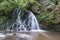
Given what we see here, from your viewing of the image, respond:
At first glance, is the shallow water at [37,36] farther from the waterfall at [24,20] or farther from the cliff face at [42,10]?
the waterfall at [24,20]

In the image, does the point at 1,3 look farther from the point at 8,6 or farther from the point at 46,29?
the point at 46,29

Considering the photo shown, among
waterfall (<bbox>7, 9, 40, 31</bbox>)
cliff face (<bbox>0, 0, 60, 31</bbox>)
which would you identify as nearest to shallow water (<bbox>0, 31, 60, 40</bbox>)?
cliff face (<bbox>0, 0, 60, 31</bbox>)

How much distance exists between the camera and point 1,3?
1077 cm

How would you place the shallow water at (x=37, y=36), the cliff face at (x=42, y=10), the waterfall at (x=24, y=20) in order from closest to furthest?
1. the shallow water at (x=37, y=36)
2. the cliff face at (x=42, y=10)
3. the waterfall at (x=24, y=20)

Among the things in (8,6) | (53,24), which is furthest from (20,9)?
(53,24)

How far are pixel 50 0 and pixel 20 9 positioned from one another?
1.98 meters

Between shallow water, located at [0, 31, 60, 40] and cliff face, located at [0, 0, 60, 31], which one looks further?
cliff face, located at [0, 0, 60, 31]

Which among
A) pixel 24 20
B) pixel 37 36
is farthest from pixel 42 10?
pixel 37 36

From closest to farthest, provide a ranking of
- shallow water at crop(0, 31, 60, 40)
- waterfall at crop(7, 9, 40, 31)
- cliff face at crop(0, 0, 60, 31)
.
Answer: shallow water at crop(0, 31, 60, 40) < cliff face at crop(0, 0, 60, 31) < waterfall at crop(7, 9, 40, 31)

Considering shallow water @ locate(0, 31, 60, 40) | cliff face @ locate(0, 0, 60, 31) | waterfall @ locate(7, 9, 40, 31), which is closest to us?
shallow water @ locate(0, 31, 60, 40)

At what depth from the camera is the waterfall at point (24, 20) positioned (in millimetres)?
10203

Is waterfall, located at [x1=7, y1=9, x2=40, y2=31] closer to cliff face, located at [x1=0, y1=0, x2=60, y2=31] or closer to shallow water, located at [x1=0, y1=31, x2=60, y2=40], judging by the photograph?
cliff face, located at [x1=0, y1=0, x2=60, y2=31]

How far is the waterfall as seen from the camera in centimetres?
1020

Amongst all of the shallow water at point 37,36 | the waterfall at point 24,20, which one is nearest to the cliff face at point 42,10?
the waterfall at point 24,20
